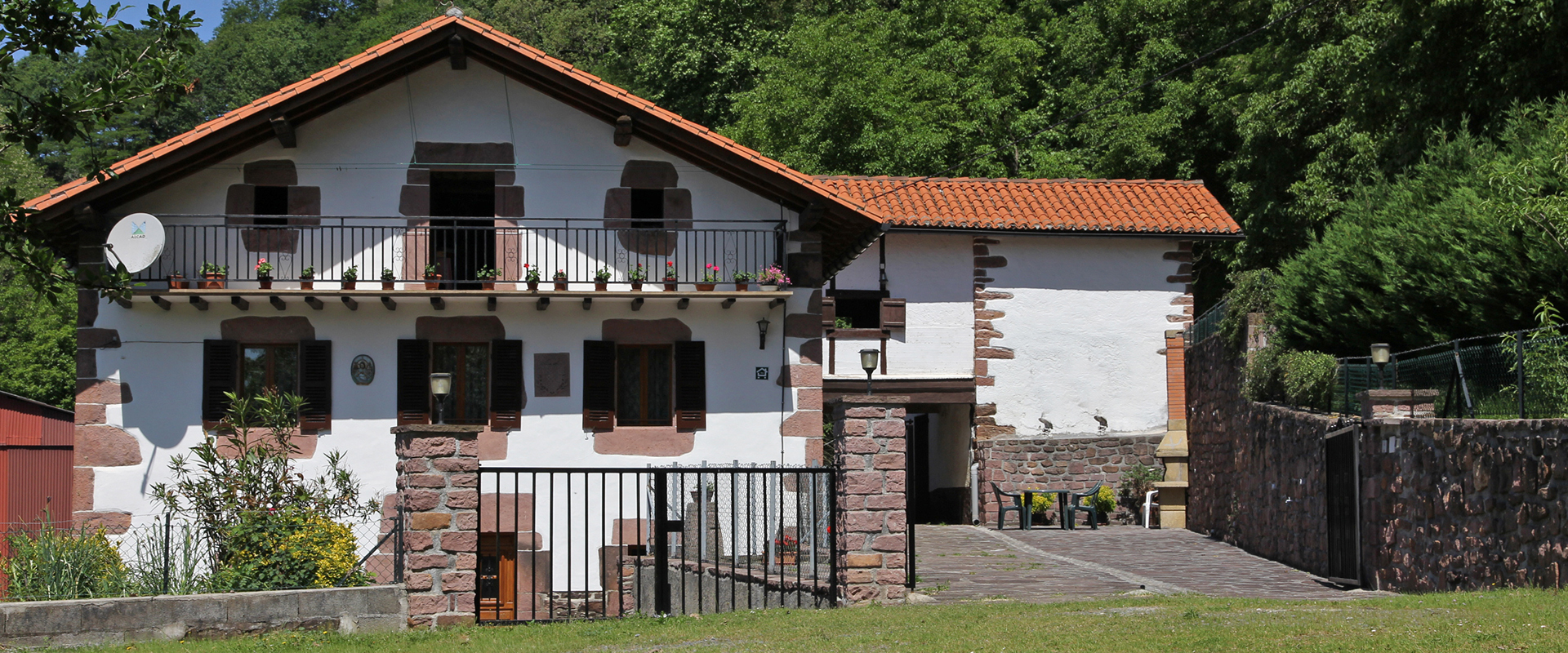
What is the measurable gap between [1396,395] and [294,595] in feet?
30.9

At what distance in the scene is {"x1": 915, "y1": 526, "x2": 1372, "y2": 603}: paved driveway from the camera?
1288cm

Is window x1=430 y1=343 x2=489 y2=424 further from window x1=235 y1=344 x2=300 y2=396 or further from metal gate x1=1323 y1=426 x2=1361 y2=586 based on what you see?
metal gate x1=1323 y1=426 x2=1361 y2=586

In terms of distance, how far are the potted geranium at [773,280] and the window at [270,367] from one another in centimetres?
559

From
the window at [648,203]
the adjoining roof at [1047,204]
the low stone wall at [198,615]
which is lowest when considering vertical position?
the low stone wall at [198,615]

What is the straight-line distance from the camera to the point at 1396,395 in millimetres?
12617

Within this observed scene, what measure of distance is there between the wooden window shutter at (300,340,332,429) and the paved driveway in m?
A: 7.13

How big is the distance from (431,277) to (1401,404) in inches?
411

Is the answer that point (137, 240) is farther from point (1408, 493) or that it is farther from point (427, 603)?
point (1408, 493)

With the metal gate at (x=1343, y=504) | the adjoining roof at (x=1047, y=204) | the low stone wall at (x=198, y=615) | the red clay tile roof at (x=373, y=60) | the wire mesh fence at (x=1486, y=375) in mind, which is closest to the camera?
the wire mesh fence at (x=1486, y=375)

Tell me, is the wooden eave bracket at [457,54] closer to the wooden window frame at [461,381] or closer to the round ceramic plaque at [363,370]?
the wooden window frame at [461,381]

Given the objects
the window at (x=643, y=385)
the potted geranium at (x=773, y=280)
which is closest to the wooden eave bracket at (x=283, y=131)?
the window at (x=643, y=385)

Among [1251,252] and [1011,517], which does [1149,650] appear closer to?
[1011,517]

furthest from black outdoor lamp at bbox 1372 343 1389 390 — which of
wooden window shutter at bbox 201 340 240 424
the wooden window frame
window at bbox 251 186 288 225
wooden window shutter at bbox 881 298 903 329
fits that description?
wooden window shutter at bbox 201 340 240 424

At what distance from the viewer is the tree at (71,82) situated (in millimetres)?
11055
